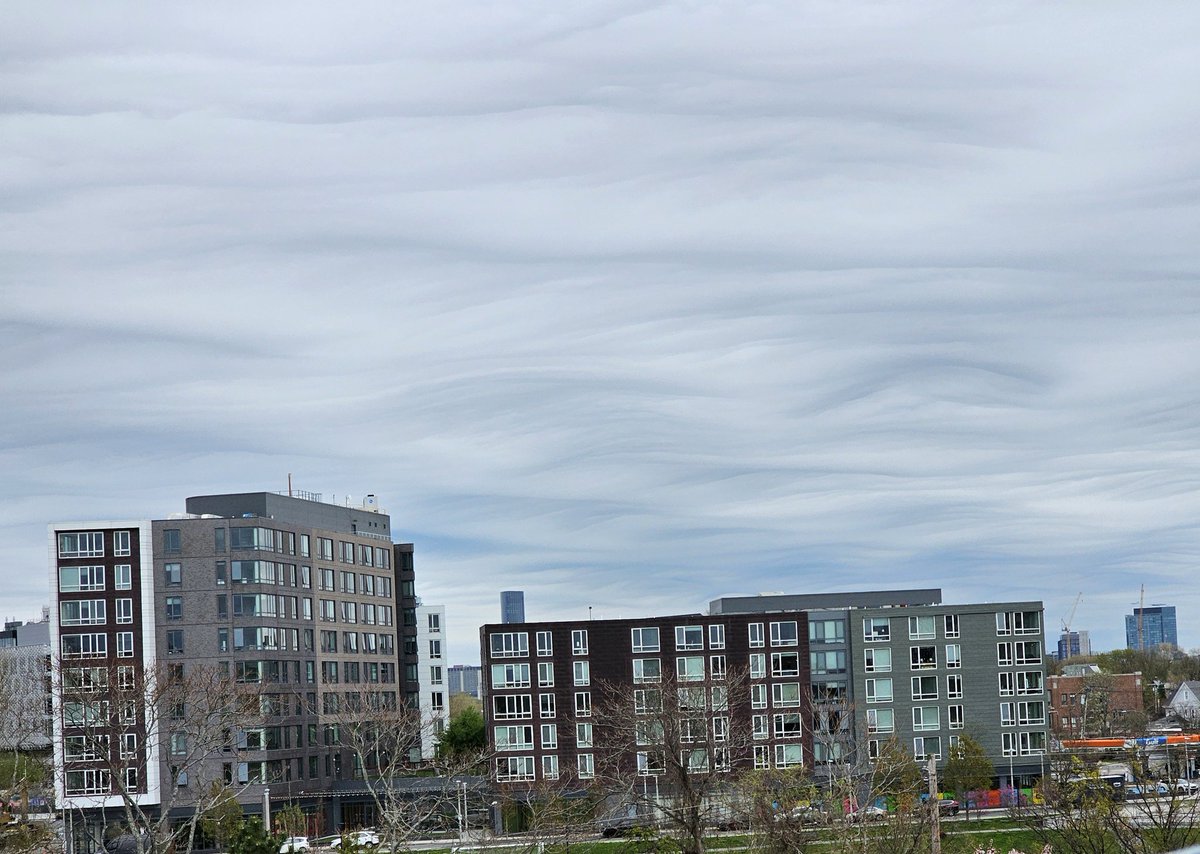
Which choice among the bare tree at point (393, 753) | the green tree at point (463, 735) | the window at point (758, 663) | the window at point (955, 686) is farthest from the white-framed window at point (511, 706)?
the window at point (955, 686)

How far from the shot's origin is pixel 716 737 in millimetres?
98062

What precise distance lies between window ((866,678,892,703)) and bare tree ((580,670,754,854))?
31.2 feet

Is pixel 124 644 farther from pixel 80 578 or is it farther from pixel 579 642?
pixel 579 642

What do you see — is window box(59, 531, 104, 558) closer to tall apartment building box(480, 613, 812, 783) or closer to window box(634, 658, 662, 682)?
tall apartment building box(480, 613, 812, 783)

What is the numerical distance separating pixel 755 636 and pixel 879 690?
33.2 feet

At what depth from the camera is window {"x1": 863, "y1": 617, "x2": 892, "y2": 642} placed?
11181 centimetres

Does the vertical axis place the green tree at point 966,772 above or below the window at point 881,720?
below

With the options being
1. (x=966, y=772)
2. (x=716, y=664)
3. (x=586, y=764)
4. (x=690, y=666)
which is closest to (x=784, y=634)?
(x=716, y=664)

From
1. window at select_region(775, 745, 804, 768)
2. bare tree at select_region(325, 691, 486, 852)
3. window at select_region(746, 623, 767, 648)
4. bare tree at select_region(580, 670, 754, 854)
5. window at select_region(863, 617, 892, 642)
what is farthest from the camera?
window at select_region(863, 617, 892, 642)

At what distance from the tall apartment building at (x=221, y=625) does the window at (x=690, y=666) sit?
2969 centimetres

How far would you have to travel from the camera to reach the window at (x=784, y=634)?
110 metres

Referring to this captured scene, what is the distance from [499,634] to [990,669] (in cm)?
3623

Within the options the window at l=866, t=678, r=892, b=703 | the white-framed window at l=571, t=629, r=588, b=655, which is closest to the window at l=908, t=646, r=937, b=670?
the window at l=866, t=678, r=892, b=703

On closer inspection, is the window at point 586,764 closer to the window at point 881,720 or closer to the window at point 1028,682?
the window at point 881,720
